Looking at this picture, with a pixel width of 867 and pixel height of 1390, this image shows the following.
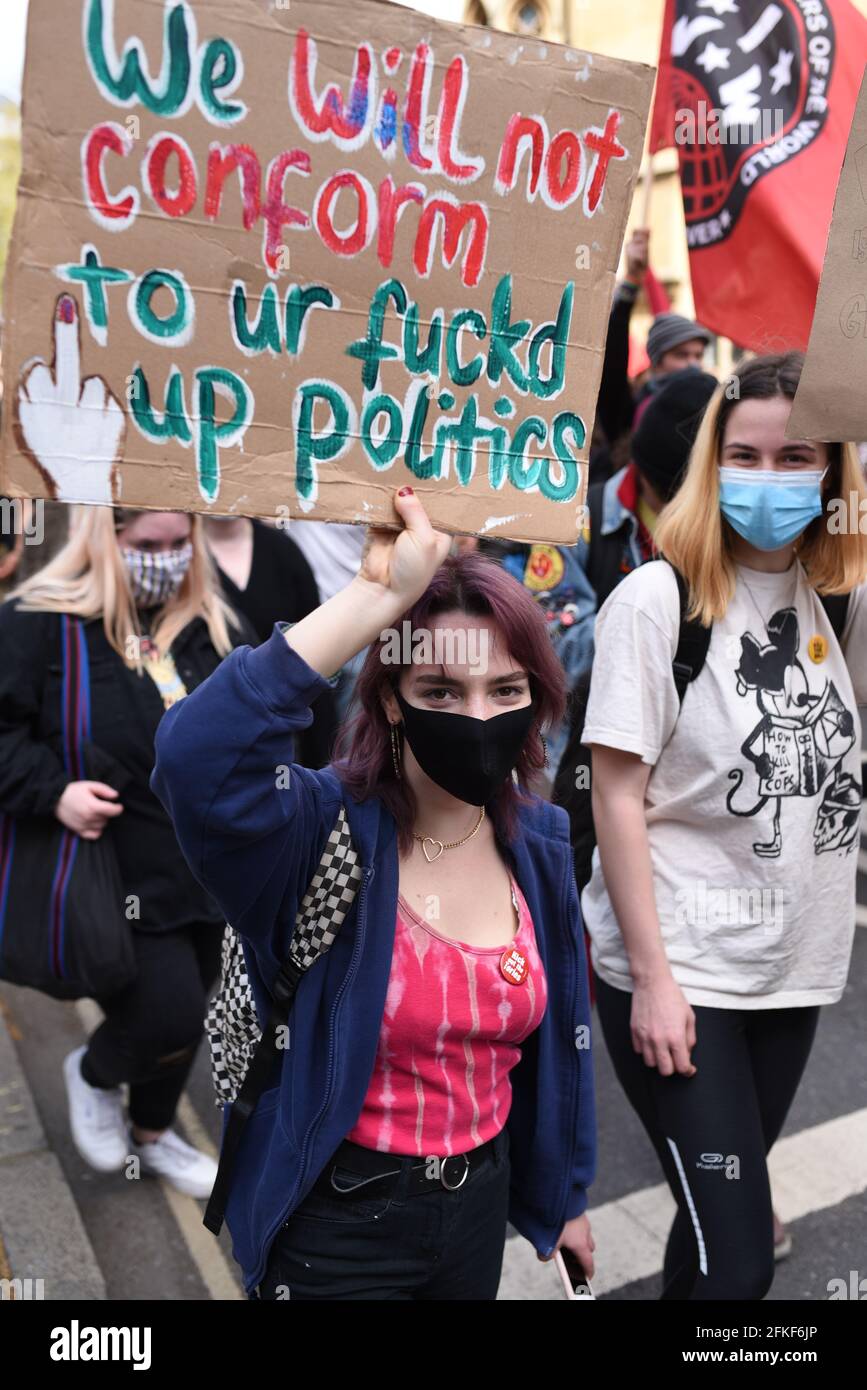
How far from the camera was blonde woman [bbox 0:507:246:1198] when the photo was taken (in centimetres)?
288

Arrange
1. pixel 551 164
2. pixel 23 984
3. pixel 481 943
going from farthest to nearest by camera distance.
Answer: pixel 23 984 → pixel 481 943 → pixel 551 164

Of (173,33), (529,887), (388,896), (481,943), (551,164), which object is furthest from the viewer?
(529,887)

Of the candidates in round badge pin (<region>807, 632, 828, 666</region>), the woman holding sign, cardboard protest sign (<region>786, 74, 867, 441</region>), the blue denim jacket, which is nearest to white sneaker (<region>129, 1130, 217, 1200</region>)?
the woman holding sign

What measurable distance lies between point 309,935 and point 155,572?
1502 millimetres

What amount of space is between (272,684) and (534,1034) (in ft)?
2.94

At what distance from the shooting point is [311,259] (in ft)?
5.15

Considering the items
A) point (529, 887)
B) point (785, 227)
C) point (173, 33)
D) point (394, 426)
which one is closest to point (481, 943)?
point (529, 887)

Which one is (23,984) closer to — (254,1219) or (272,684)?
(254,1219)

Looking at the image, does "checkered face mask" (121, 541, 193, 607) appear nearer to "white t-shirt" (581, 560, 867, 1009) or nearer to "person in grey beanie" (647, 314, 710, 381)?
"white t-shirt" (581, 560, 867, 1009)

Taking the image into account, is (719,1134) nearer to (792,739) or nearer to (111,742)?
(792,739)

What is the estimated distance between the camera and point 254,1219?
71.2 inches

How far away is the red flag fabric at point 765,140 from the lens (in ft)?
10.0

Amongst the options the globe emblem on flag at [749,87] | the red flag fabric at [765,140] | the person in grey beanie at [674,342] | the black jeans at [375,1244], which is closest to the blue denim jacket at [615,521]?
the red flag fabric at [765,140]

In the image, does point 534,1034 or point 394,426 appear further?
point 534,1034
